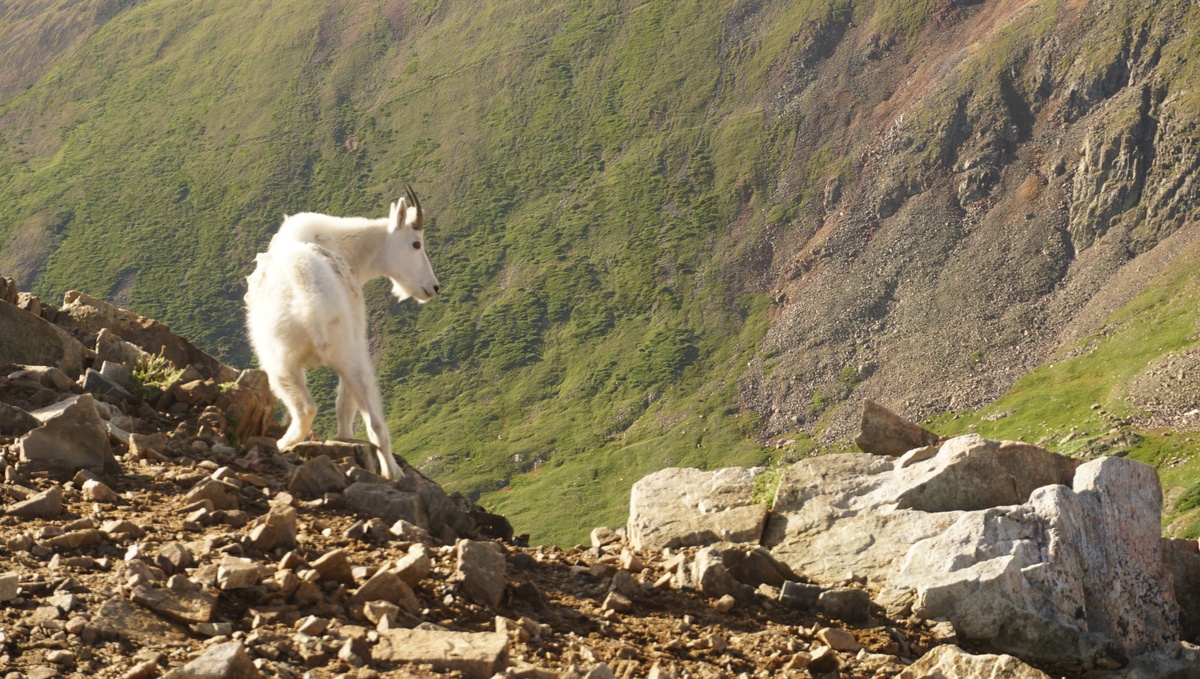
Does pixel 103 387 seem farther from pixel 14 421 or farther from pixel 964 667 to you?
pixel 964 667

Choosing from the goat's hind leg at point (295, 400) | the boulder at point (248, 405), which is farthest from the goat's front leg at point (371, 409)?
the boulder at point (248, 405)

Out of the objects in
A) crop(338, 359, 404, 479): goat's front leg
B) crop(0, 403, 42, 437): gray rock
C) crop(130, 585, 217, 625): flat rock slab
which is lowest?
crop(130, 585, 217, 625): flat rock slab

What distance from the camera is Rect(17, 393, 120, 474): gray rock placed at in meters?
11.2

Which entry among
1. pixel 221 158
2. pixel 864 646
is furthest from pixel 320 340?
pixel 221 158

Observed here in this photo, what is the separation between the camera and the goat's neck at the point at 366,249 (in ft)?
55.2

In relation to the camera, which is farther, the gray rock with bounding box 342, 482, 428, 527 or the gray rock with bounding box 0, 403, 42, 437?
the gray rock with bounding box 0, 403, 42, 437

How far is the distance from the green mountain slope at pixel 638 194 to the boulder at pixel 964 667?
8710 cm

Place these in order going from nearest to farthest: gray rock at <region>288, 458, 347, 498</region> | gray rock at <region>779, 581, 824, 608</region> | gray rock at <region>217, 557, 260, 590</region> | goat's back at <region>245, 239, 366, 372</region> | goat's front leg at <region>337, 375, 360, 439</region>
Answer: gray rock at <region>217, 557, 260, 590</region>, gray rock at <region>779, 581, 824, 608</region>, gray rock at <region>288, 458, 347, 498</region>, goat's back at <region>245, 239, 366, 372</region>, goat's front leg at <region>337, 375, 360, 439</region>

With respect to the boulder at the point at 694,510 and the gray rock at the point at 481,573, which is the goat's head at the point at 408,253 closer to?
the boulder at the point at 694,510

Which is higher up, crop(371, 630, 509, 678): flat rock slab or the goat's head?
the goat's head

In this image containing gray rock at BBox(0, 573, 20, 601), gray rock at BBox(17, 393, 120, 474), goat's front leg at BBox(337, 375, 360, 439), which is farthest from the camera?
goat's front leg at BBox(337, 375, 360, 439)

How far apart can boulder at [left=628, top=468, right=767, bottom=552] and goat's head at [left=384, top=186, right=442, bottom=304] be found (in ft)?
16.5

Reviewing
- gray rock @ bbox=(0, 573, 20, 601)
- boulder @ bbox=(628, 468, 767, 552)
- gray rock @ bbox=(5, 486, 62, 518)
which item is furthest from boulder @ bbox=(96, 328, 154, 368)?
gray rock @ bbox=(0, 573, 20, 601)

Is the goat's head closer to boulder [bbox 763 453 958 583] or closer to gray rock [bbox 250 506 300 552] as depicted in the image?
boulder [bbox 763 453 958 583]
